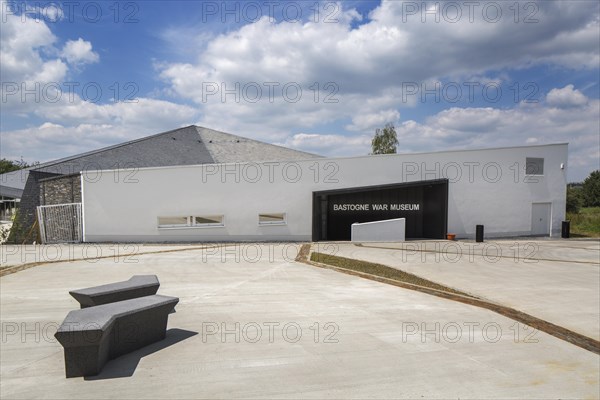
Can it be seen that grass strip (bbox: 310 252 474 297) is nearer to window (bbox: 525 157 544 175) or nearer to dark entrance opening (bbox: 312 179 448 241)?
dark entrance opening (bbox: 312 179 448 241)

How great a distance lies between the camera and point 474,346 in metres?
4.97

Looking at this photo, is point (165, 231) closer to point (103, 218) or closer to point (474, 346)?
point (103, 218)

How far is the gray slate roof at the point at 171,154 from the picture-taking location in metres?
20.8

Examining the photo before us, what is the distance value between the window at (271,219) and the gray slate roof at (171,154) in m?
5.61

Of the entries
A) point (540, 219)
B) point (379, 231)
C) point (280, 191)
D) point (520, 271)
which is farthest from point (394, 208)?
point (520, 271)

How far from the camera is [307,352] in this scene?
461cm

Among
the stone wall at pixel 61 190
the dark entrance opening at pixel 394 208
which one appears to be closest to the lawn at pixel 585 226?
the dark entrance opening at pixel 394 208

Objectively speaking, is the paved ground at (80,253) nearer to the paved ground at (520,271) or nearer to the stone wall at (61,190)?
the stone wall at (61,190)

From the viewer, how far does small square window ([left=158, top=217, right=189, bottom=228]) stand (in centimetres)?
1762

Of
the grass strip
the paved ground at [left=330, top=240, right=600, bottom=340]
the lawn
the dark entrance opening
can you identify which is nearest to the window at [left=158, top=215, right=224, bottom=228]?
the dark entrance opening

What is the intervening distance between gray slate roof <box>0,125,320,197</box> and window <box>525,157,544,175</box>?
1331 cm

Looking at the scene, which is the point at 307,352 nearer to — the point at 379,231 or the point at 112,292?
the point at 112,292

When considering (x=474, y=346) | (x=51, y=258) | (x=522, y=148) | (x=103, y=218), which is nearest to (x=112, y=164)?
(x=103, y=218)

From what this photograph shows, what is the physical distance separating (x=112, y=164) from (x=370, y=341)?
64.8ft
